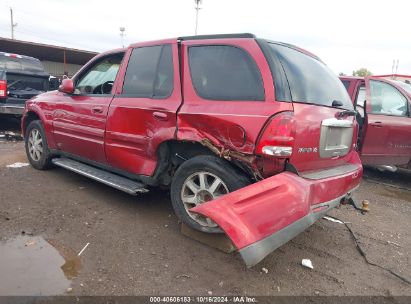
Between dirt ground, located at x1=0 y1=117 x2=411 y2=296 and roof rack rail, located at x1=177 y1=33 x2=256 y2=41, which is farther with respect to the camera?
roof rack rail, located at x1=177 y1=33 x2=256 y2=41

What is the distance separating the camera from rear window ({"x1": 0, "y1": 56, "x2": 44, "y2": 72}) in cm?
939

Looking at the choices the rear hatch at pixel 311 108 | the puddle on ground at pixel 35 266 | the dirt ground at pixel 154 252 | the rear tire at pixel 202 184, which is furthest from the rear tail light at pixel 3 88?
the rear hatch at pixel 311 108

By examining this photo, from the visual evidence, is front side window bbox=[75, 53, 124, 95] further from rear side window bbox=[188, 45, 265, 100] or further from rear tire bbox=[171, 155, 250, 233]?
rear tire bbox=[171, 155, 250, 233]

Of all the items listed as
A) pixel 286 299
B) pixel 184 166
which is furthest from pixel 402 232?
pixel 184 166

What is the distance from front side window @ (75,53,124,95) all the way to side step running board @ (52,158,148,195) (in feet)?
3.11

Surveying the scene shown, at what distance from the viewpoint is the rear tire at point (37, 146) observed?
550 centimetres

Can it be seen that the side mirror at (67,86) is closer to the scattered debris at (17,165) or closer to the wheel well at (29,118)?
the wheel well at (29,118)

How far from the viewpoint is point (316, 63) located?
12.6ft

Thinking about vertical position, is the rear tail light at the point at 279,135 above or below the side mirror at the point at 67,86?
below

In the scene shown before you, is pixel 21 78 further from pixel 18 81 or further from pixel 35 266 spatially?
pixel 35 266

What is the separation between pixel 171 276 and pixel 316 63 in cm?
253

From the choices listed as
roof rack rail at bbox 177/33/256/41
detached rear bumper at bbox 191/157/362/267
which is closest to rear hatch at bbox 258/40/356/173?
roof rack rail at bbox 177/33/256/41

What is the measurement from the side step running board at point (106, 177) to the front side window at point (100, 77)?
3.11 feet

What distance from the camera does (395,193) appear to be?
236 inches
